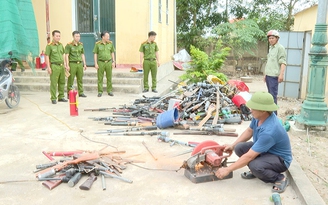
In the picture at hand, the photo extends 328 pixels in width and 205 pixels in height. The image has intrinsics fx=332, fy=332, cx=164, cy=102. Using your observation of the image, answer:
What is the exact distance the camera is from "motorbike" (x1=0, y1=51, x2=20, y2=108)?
7.32 m

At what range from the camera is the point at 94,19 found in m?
11.8

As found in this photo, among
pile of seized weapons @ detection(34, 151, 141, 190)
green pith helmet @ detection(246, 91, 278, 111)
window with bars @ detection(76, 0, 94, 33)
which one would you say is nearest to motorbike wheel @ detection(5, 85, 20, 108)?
pile of seized weapons @ detection(34, 151, 141, 190)

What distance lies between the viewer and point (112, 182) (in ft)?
12.8

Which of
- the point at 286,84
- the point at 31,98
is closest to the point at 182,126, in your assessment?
the point at 31,98

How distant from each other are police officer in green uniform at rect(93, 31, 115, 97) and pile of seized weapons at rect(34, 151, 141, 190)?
210 inches

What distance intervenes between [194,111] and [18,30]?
15.2ft

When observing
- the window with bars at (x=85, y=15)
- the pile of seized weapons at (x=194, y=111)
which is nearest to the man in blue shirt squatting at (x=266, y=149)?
the pile of seized weapons at (x=194, y=111)

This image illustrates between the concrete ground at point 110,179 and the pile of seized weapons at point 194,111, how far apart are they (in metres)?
0.25

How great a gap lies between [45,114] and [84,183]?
411cm

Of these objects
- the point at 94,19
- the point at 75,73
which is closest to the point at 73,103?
the point at 75,73

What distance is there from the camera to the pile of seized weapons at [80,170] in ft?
12.5

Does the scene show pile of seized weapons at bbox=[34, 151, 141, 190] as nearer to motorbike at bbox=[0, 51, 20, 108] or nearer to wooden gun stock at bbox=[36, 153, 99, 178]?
wooden gun stock at bbox=[36, 153, 99, 178]

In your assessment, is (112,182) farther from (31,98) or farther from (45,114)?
(31,98)

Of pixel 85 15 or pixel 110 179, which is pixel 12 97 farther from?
pixel 85 15
